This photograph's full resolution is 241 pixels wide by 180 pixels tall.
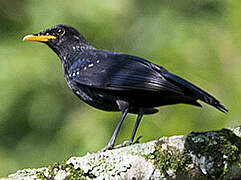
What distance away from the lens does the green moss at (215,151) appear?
3.05m

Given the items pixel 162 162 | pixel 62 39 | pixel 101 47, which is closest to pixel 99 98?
pixel 62 39

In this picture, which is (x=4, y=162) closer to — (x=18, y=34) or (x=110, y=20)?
(x=18, y=34)

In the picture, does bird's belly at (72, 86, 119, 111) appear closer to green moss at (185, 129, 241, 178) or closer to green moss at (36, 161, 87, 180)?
green moss at (185, 129, 241, 178)

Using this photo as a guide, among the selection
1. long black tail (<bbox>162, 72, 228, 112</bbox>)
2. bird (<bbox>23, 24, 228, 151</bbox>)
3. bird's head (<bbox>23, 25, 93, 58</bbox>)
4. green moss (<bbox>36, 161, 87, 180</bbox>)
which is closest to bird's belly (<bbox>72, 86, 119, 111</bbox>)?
bird (<bbox>23, 24, 228, 151</bbox>)

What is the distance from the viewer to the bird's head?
4.57 metres

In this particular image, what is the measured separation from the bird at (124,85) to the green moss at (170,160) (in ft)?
1.88

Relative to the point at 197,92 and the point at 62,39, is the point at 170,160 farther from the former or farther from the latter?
the point at 62,39

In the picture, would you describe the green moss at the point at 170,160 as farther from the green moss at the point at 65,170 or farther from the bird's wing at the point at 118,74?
the bird's wing at the point at 118,74

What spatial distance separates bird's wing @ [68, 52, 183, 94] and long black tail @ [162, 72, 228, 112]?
4cm

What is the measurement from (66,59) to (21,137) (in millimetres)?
2181

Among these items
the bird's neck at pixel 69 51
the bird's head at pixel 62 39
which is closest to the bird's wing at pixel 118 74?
the bird's neck at pixel 69 51

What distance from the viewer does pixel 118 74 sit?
3.92 m

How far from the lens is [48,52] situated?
6051 millimetres

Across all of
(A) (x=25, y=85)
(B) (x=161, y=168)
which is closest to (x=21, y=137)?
(A) (x=25, y=85)
